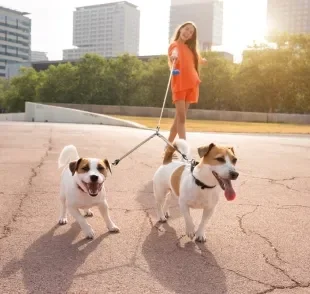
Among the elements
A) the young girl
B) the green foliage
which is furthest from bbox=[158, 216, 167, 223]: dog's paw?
the green foliage

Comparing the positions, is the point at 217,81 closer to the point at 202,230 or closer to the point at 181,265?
the point at 202,230

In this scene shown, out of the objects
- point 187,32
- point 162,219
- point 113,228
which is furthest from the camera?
point 187,32

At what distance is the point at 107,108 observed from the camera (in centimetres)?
3656

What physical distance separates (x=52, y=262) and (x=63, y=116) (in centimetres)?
2327

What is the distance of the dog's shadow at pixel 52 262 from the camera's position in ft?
8.87

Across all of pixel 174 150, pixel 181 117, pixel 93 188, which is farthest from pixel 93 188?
pixel 181 117

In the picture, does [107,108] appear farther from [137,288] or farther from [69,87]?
[137,288]

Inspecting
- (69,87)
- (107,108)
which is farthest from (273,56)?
(69,87)

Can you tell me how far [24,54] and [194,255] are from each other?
195358 millimetres

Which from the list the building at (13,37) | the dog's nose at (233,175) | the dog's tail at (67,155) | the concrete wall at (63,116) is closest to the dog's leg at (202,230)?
the dog's nose at (233,175)

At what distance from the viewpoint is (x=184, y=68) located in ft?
23.7

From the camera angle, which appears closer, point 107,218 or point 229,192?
point 229,192

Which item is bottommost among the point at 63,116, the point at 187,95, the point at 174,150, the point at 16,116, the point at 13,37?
the point at 16,116

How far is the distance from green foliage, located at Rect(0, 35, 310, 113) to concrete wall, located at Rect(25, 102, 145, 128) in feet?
67.6
